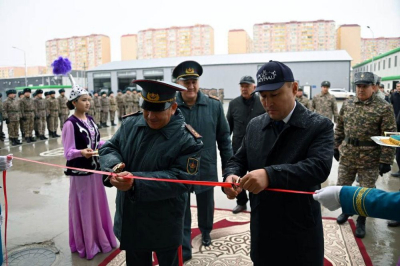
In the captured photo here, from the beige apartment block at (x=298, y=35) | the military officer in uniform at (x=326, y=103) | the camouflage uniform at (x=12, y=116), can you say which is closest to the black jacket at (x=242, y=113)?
the military officer in uniform at (x=326, y=103)

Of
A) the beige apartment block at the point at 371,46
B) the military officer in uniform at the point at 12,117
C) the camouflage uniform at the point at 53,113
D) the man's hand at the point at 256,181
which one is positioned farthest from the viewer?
the beige apartment block at the point at 371,46

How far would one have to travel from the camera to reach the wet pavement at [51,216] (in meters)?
3.44

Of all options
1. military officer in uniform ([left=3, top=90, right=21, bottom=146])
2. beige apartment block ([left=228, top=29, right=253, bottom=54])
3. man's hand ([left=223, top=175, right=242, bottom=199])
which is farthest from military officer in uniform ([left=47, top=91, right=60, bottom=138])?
beige apartment block ([left=228, top=29, right=253, bottom=54])

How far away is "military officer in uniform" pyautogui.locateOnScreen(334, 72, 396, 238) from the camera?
3.77 meters

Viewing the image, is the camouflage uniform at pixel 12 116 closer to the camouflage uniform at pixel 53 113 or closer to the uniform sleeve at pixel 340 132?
the camouflage uniform at pixel 53 113

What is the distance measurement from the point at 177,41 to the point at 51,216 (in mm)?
83351

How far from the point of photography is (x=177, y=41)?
8388cm

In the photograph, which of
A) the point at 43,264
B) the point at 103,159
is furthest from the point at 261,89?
the point at 43,264

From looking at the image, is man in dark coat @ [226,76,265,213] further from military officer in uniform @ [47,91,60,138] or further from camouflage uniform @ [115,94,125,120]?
camouflage uniform @ [115,94,125,120]

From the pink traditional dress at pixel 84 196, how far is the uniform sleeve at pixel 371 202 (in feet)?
8.57

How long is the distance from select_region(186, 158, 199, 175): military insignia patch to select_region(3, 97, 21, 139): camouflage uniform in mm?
11618

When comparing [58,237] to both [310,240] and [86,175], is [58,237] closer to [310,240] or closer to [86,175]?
[86,175]

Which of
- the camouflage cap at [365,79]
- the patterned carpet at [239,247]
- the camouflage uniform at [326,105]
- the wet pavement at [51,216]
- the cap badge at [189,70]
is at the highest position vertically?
the cap badge at [189,70]

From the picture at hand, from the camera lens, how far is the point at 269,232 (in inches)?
74.8
